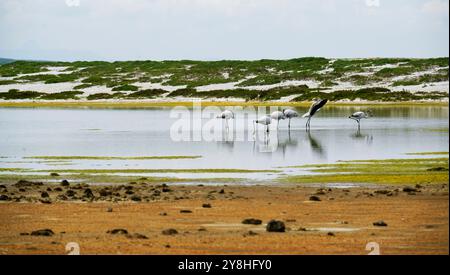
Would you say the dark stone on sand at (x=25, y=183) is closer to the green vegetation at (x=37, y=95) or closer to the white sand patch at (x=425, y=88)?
the white sand patch at (x=425, y=88)

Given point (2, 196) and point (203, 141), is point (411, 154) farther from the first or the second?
point (2, 196)

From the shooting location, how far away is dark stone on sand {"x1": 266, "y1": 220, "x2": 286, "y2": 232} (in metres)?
15.2

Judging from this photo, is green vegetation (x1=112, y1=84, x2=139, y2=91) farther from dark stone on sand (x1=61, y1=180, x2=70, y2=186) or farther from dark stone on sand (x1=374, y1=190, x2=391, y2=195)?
dark stone on sand (x1=374, y1=190, x2=391, y2=195)

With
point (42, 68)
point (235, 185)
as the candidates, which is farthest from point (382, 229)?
point (42, 68)

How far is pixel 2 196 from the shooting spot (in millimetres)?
20984

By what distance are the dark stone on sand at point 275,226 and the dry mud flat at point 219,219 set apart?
0.03 m

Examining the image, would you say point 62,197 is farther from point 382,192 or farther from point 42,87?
point 42,87

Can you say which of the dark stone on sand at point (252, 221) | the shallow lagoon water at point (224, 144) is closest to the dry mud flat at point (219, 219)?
the dark stone on sand at point (252, 221)

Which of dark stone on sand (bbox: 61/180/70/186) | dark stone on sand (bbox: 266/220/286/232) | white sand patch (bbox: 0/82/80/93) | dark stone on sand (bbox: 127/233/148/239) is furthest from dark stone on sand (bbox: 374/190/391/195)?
white sand patch (bbox: 0/82/80/93)

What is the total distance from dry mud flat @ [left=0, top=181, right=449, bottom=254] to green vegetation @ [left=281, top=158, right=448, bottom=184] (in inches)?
63.2

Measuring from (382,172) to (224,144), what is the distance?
12.9 meters

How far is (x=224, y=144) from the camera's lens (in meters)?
37.7
